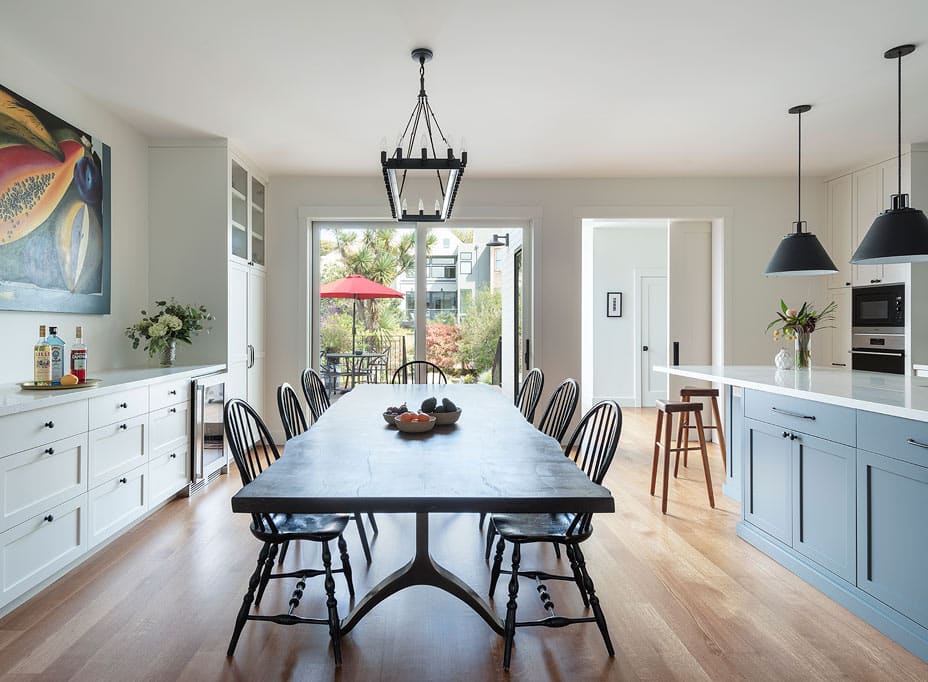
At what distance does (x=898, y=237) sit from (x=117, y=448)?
420 centimetres

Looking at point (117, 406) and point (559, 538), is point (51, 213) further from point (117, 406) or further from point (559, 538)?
point (559, 538)

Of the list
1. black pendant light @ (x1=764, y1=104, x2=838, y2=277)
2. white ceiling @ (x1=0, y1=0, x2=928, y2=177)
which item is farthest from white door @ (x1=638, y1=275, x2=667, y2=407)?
black pendant light @ (x1=764, y1=104, x2=838, y2=277)

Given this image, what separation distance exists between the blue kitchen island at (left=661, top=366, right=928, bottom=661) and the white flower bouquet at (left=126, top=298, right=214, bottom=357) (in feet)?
11.9

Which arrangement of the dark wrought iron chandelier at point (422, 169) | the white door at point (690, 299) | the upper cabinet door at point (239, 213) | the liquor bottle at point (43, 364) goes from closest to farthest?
the dark wrought iron chandelier at point (422, 169), the liquor bottle at point (43, 364), the upper cabinet door at point (239, 213), the white door at point (690, 299)

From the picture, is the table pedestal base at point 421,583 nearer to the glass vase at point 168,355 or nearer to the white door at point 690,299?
the glass vase at point 168,355

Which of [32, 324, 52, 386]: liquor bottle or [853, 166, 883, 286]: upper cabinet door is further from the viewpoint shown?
[853, 166, 883, 286]: upper cabinet door

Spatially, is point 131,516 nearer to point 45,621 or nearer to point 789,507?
point 45,621

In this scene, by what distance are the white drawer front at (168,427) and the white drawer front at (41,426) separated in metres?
0.73

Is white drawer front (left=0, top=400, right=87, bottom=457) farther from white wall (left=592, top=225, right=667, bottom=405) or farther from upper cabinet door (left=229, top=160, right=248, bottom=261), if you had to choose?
white wall (left=592, top=225, right=667, bottom=405)

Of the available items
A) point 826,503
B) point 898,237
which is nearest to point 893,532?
point 826,503

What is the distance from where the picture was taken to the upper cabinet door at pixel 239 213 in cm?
472

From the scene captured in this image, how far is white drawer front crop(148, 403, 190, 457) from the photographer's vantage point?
3498mm

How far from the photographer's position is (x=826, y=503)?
99.1 inches

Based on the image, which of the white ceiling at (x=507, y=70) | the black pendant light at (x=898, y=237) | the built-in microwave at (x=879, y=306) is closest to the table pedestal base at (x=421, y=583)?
the white ceiling at (x=507, y=70)
